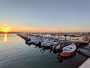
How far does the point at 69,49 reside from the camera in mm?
27641

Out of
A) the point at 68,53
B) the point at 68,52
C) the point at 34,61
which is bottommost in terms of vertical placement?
the point at 34,61

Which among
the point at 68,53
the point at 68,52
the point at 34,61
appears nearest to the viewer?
the point at 34,61

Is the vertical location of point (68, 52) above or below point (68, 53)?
above

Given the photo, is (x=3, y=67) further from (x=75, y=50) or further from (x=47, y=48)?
(x=47, y=48)

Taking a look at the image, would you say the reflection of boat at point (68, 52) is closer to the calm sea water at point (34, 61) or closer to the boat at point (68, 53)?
the boat at point (68, 53)

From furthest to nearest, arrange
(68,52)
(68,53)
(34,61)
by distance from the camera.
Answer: (68,52)
(68,53)
(34,61)

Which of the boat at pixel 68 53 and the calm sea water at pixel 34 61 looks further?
the boat at pixel 68 53

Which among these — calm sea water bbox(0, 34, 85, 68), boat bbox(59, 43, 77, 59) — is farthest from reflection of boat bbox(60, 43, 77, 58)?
calm sea water bbox(0, 34, 85, 68)

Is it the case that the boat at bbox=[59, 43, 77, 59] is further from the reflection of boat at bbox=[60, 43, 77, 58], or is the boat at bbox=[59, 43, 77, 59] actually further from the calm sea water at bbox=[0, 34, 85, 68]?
the calm sea water at bbox=[0, 34, 85, 68]

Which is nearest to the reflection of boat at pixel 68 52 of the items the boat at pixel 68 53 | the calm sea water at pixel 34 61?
the boat at pixel 68 53

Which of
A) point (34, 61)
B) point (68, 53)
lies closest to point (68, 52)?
point (68, 53)

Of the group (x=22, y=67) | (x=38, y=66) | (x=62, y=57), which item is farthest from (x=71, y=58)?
(x=22, y=67)

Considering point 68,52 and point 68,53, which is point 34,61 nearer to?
point 68,53

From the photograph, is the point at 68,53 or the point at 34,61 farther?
the point at 68,53
